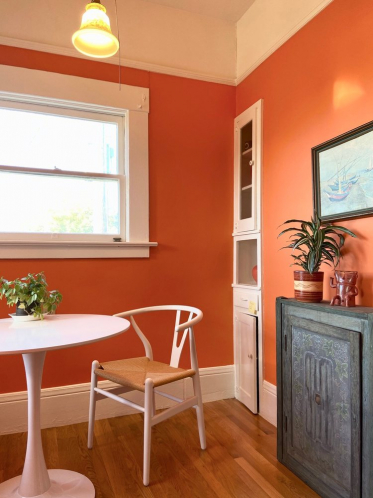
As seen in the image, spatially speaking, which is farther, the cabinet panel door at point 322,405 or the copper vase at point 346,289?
the copper vase at point 346,289

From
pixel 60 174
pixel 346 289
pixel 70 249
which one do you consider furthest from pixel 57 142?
pixel 346 289

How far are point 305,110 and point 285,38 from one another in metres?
0.57

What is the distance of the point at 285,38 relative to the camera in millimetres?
2453

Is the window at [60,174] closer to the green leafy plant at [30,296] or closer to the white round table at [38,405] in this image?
the green leafy plant at [30,296]

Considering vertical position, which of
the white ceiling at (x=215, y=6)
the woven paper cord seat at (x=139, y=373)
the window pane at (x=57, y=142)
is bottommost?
the woven paper cord seat at (x=139, y=373)

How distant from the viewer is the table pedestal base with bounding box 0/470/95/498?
5.59 feet

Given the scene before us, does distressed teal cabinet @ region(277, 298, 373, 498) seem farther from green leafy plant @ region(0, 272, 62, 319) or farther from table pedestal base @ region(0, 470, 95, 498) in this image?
green leafy plant @ region(0, 272, 62, 319)

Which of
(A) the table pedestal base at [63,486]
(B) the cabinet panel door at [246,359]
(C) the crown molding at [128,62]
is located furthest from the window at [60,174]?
(A) the table pedestal base at [63,486]

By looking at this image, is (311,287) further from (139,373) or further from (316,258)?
(139,373)

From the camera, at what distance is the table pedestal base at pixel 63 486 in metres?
1.70

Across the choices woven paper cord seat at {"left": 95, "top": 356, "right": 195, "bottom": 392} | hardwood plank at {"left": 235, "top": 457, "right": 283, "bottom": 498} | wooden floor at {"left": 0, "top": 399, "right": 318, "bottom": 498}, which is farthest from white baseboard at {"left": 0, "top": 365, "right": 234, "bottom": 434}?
hardwood plank at {"left": 235, "top": 457, "right": 283, "bottom": 498}

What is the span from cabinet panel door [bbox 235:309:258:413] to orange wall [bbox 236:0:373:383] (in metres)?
0.11

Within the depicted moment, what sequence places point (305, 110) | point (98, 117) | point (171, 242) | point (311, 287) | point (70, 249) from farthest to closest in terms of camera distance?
point (171, 242) < point (98, 117) < point (70, 249) < point (305, 110) < point (311, 287)

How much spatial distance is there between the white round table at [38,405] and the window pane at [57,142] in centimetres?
125
